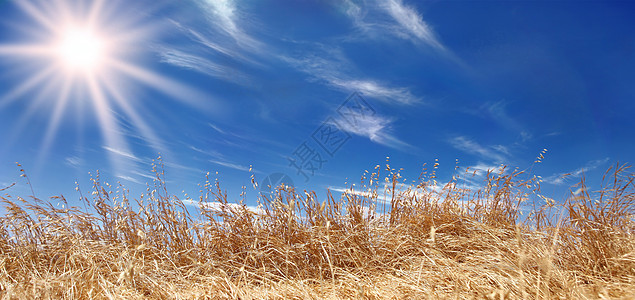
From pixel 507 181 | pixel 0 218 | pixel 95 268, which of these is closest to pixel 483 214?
pixel 507 181

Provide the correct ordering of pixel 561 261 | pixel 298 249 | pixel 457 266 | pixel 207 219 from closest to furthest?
pixel 457 266, pixel 561 261, pixel 298 249, pixel 207 219

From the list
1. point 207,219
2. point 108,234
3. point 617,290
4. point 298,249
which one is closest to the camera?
point 617,290

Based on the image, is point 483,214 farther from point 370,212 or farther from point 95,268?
point 95,268

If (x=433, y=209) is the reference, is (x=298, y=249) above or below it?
below

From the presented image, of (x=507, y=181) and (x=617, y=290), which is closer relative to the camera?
(x=617, y=290)

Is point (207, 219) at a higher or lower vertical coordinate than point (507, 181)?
lower

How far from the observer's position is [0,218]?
4348mm

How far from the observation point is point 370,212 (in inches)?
161

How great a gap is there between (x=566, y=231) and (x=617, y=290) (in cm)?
82

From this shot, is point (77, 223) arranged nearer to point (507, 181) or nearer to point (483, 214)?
point (483, 214)

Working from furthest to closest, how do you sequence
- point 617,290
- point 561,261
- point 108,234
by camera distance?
1. point 108,234
2. point 561,261
3. point 617,290

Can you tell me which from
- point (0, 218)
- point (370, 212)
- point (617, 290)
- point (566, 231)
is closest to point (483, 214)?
point (566, 231)

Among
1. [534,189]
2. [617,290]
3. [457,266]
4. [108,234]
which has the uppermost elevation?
[534,189]

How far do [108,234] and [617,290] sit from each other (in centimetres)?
505
